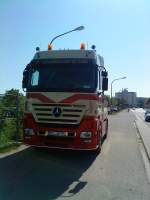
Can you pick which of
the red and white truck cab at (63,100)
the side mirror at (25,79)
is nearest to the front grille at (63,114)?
the red and white truck cab at (63,100)

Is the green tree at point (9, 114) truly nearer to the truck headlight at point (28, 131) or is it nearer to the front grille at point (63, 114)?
the truck headlight at point (28, 131)

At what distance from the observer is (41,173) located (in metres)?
9.14

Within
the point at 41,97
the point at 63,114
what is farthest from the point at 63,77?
the point at 63,114

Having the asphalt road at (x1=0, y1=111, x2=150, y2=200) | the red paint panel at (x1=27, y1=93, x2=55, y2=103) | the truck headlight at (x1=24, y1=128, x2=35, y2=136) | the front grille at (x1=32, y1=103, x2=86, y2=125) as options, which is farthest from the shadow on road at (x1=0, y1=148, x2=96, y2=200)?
the red paint panel at (x1=27, y1=93, x2=55, y2=103)

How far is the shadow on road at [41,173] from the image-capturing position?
23.9ft

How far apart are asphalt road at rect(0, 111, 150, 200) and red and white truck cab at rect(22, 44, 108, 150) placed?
27.1 inches

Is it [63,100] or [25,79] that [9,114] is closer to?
[25,79]

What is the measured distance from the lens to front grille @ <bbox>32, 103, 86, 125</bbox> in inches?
428

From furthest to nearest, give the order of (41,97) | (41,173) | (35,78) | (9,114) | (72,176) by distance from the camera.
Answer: (9,114), (35,78), (41,97), (41,173), (72,176)

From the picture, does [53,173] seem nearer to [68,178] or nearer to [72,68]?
[68,178]

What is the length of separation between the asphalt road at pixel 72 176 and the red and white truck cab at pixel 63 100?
2.26 ft

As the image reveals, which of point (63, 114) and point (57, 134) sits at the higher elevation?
point (63, 114)

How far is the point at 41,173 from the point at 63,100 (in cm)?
254

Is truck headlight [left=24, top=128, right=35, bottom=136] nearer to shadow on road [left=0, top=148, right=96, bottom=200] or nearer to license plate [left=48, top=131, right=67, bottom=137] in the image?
license plate [left=48, top=131, right=67, bottom=137]
